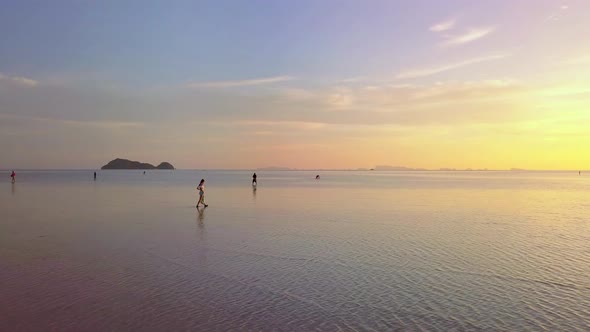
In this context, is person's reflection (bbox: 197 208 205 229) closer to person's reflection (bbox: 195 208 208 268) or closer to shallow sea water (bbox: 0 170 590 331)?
person's reflection (bbox: 195 208 208 268)

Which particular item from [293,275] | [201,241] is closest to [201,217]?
[201,241]

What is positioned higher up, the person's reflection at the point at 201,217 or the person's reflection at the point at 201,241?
the person's reflection at the point at 201,217

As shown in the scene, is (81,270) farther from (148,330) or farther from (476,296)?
(476,296)

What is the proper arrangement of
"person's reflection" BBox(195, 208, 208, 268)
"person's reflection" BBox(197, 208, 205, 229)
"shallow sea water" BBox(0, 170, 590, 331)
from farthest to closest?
1. "person's reflection" BBox(197, 208, 205, 229)
2. "person's reflection" BBox(195, 208, 208, 268)
3. "shallow sea water" BBox(0, 170, 590, 331)

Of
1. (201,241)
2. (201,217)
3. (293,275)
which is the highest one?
(201,217)

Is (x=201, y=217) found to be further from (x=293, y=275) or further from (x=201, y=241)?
(x=293, y=275)

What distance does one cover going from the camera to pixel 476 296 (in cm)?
980

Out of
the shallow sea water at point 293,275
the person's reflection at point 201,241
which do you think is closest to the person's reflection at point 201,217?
the person's reflection at point 201,241

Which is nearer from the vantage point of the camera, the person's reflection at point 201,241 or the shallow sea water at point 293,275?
the shallow sea water at point 293,275

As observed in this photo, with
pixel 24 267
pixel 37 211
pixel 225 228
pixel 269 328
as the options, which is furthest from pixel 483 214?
pixel 37 211

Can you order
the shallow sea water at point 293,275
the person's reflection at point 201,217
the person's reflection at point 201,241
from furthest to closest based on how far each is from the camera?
the person's reflection at point 201,217
the person's reflection at point 201,241
the shallow sea water at point 293,275

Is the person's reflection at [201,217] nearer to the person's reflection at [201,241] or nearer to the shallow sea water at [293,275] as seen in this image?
the person's reflection at [201,241]

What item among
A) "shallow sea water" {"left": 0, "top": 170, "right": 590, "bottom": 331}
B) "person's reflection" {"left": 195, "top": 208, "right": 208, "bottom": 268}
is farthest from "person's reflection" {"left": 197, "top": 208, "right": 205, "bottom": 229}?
"shallow sea water" {"left": 0, "top": 170, "right": 590, "bottom": 331}

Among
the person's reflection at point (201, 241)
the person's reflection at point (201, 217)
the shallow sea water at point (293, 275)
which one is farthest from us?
the person's reflection at point (201, 217)
